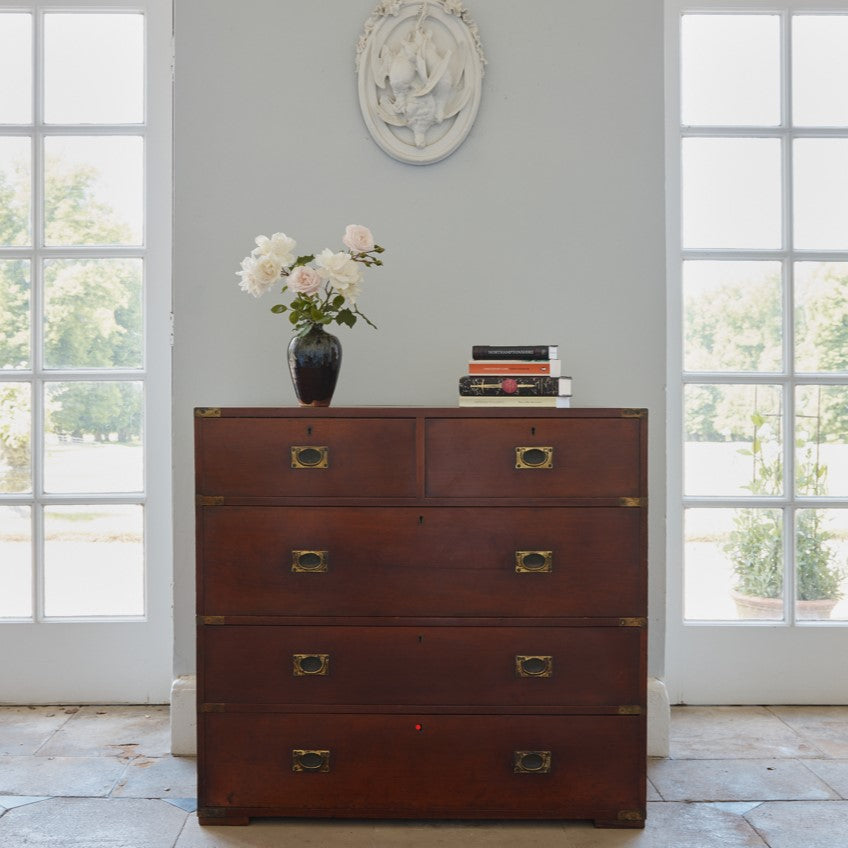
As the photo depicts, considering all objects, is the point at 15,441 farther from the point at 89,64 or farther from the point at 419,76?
the point at 419,76

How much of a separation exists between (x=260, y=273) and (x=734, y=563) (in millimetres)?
1740

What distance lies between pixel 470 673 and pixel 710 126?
6.12 ft

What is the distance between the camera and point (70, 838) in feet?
6.53

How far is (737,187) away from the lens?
2842 mm

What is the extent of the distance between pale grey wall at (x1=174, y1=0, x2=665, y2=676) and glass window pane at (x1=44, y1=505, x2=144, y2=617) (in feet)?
1.16

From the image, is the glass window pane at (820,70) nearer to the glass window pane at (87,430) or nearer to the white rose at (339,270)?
the white rose at (339,270)

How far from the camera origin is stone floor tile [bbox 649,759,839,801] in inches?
87.3

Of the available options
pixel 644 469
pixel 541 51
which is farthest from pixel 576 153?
pixel 644 469

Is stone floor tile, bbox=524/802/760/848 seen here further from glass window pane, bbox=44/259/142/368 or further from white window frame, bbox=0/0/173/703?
glass window pane, bbox=44/259/142/368

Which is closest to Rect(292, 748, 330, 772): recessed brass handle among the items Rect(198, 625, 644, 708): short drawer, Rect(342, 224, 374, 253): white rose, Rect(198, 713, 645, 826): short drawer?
Rect(198, 713, 645, 826): short drawer

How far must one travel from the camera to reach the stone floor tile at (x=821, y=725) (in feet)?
8.21

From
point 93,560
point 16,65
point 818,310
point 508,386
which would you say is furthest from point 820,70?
point 93,560

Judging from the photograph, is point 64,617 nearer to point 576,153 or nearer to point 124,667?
point 124,667

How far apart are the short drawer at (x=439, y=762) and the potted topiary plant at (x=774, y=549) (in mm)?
995
